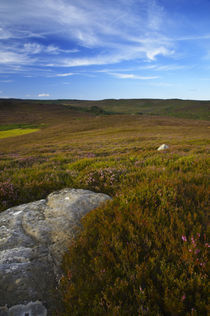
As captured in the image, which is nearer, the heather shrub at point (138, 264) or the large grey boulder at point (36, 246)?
the heather shrub at point (138, 264)

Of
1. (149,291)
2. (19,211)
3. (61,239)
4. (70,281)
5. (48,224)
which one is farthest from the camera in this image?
(19,211)

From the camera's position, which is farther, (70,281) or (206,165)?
(206,165)

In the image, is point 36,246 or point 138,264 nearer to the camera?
point 138,264

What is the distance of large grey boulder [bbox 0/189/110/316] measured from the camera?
205 centimetres

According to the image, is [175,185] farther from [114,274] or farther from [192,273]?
[114,274]

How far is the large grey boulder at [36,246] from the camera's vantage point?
2.05m

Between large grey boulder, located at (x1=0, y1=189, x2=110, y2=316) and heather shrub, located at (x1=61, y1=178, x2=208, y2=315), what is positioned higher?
heather shrub, located at (x1=61, y1=178, x2=208, y2=315)

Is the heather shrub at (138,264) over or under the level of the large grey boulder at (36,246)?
over

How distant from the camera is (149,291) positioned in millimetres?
1929

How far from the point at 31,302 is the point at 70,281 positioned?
471mm

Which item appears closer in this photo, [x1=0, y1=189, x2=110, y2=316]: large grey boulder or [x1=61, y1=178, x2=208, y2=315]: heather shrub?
[x1=61, y1=178, x2=208, y2=315]: heather shrub

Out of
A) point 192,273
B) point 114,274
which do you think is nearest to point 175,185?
point 192,273

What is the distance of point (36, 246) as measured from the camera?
9.36ft

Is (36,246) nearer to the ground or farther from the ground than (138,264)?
nearer to the ground
